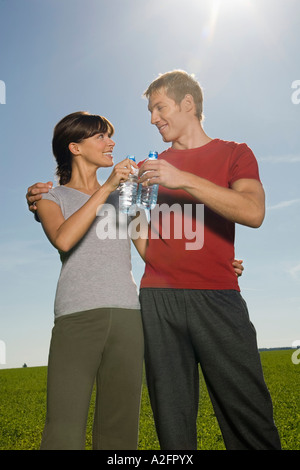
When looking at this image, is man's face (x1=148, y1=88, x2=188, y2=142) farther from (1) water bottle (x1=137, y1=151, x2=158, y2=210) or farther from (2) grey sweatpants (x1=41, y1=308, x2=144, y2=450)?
(2) grey sweatpants (x1=41, y1=308, x2=144, y2=450)

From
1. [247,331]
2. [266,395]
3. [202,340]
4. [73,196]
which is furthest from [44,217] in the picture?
[266,395]

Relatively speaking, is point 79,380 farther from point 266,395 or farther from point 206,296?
point 266,395

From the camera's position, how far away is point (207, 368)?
280cm

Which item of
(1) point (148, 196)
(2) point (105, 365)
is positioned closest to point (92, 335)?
(2) point (105, 365)

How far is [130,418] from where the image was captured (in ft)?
9.69

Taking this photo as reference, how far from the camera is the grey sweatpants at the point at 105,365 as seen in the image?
9.26 ft

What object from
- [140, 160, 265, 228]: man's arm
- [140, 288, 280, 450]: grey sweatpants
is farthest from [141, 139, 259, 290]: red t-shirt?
[140, 160, 265, 228]: man's arm

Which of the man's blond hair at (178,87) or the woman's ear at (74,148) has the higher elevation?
the man's blond hair at (178,87)

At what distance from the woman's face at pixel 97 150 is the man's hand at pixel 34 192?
0.40 metres

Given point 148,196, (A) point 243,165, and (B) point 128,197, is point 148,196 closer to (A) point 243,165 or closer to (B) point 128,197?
(B) point 128,197
